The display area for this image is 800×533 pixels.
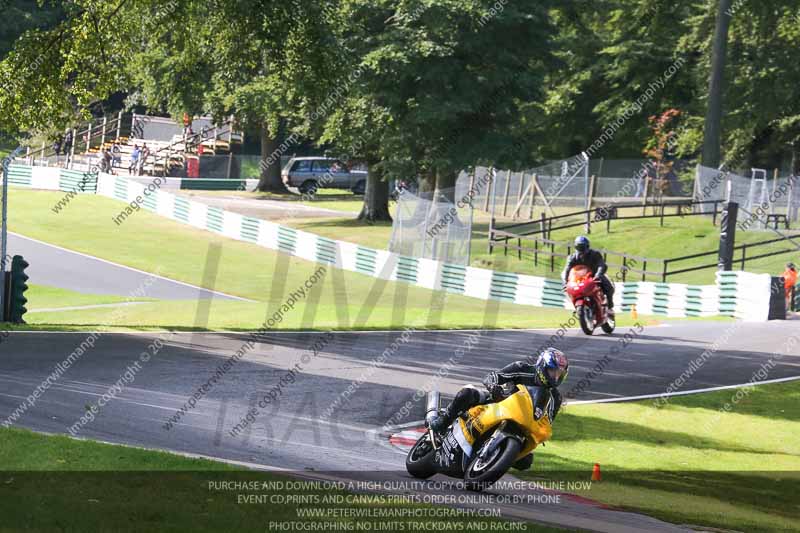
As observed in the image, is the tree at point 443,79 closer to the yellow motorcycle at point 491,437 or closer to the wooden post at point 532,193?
the wooden post at point 532,193

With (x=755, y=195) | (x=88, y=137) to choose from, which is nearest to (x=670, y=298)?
(x=755, y=195)

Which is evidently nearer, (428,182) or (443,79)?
(443,79)

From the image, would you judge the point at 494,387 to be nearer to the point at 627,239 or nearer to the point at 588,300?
the point at 588,300

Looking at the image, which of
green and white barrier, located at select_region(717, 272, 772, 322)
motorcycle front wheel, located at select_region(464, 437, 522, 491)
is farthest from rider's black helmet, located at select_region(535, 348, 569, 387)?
green and white barrier, located at select_region(717, 272, 772, 322)

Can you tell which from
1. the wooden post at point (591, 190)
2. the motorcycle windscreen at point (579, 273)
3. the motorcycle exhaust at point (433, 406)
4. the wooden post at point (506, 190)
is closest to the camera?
the motorcycle exhaust at point (433, 406)

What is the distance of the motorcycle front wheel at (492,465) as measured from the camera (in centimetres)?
977

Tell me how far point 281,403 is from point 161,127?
5919 cm

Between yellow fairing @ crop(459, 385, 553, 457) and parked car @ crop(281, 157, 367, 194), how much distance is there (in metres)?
55.0

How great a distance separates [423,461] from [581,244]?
38.7 ft

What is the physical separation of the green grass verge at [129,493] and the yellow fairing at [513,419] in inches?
64.9

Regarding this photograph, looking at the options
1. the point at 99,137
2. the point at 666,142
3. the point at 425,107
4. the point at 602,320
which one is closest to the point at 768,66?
the point at 666,142

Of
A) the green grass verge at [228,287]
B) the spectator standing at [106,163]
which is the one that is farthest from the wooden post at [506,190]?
the spectator standing at [106,163]

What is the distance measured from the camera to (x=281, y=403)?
14719 millimetres

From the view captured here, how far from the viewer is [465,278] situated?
3472cm
